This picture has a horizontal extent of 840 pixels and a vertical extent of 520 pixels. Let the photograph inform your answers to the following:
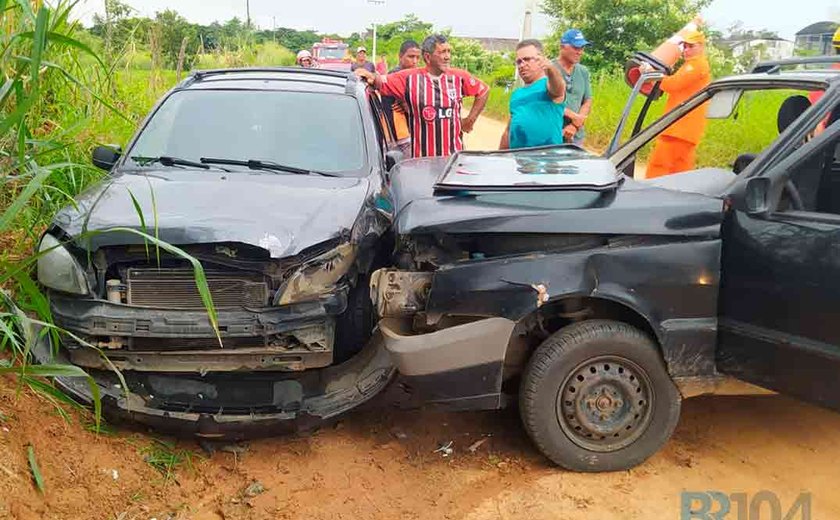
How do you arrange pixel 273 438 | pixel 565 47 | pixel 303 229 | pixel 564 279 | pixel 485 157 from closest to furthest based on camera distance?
pixel 564 279 → pixel 303 229 → pixel 273 438 → pixel 485 157 → pixel 565 47

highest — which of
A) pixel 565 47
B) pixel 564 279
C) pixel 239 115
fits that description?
pixel 565 47

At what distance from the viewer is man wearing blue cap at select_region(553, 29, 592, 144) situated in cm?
655

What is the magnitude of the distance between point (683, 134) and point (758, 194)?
6.88 feet

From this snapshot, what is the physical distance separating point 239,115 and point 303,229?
1.54 m

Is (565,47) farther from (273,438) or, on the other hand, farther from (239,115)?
(273,438)

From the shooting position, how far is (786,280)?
306 cm

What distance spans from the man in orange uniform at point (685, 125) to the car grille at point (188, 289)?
109 inches

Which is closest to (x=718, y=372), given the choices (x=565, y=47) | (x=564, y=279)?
(x=564, y=279)

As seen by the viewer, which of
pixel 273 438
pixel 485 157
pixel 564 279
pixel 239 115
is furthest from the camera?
pixel 239 115

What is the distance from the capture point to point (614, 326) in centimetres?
325

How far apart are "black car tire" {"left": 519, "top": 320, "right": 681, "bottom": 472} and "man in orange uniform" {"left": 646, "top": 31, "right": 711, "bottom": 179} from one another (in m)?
1.89

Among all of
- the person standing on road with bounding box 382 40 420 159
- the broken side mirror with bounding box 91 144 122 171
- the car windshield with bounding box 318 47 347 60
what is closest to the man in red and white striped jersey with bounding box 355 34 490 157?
the person standing on road with bounding box 382 40 420 159

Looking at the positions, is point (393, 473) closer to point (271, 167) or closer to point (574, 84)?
point (271, 167)

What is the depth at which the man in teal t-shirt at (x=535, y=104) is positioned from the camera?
5316 mm
